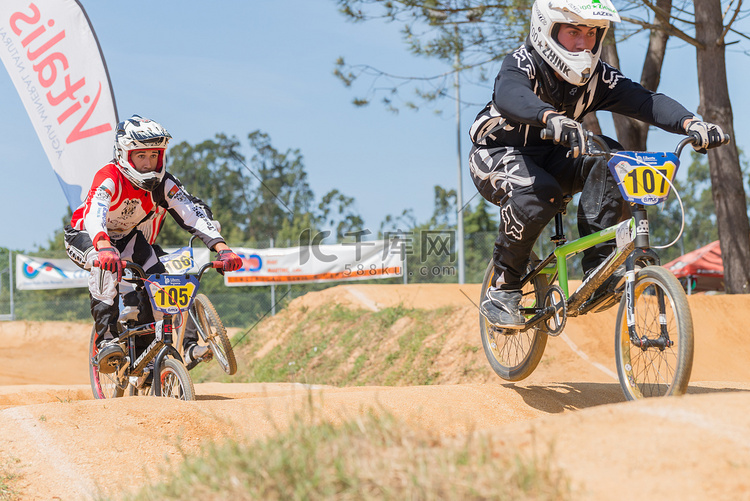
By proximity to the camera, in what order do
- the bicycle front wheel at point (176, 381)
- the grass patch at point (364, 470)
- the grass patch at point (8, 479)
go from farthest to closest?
the bicycle front wheel at point (176, 381), the grass patch at point (8, 479), the grass patch at point (364, 470)

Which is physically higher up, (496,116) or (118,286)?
(496,116)

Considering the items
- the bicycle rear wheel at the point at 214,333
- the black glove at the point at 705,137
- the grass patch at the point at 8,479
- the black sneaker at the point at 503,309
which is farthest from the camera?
the bicycle rear wheel at the point at 214,333

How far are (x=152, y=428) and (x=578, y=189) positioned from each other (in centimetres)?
296

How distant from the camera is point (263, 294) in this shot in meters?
18.3

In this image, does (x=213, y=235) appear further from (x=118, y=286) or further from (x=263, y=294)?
(x=263, y=294)

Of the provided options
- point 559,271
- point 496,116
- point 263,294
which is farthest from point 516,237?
point 263,294

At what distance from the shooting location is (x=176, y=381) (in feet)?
15.8

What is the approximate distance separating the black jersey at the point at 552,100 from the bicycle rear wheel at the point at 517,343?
96 cm

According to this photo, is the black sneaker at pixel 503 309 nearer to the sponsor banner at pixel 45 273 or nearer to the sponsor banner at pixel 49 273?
the sponsor banner at pixel 49 273

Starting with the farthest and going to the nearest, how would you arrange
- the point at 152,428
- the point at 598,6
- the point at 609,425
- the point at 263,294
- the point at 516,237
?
the point at 263,294
the point at 516,237
the point at 598,6
the point at 152,428
the point at 609,425

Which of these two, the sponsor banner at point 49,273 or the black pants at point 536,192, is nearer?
the black pants at point 536,192

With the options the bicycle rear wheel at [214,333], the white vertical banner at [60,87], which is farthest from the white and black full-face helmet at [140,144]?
the white vertical banner at [60,87]

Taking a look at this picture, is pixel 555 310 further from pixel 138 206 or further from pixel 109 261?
pixel 138 206

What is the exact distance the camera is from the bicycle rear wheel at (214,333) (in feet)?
17.0
